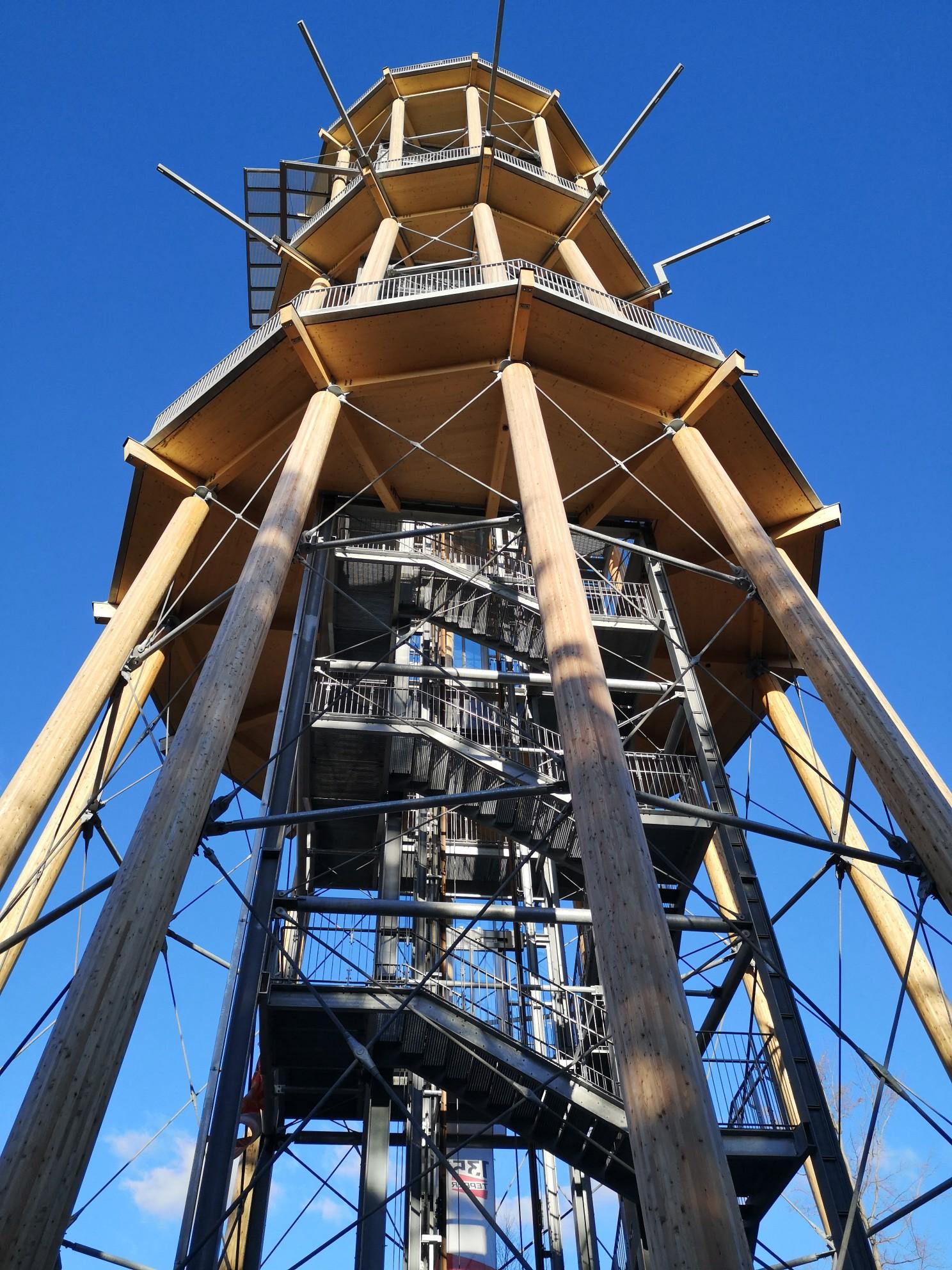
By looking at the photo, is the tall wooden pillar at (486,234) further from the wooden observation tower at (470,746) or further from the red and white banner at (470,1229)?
the red and white banner at (470,1229)

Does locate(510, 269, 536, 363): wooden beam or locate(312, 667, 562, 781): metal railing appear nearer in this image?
locate(510, 269, 536, 363): wooden beam

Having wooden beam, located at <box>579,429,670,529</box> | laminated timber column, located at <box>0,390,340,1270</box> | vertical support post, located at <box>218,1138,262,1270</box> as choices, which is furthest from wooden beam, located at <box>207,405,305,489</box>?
vertical support post, located at <box>218,1138,262,1270</box>

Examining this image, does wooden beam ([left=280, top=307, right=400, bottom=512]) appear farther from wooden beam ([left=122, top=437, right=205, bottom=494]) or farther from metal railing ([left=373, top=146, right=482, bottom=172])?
metal railing ([left=373, top=146, right=482, bottom=172])

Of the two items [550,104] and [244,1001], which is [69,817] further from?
[550,104]

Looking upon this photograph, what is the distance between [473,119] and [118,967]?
63.3 feet

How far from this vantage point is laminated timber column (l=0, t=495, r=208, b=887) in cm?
897

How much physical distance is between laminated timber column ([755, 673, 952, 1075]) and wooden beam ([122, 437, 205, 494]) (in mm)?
9758

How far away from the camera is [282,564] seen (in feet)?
32.4

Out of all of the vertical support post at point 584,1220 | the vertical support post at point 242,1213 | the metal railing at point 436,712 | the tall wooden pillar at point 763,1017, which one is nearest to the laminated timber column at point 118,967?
the metal railing at point 436,712

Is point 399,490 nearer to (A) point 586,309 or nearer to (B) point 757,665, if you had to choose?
(A) point 586,309

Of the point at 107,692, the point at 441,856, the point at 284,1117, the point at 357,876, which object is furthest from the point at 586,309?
the point at 284,1117

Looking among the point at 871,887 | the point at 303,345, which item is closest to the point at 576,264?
the point at 303,345

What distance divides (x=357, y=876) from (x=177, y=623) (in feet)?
17.9

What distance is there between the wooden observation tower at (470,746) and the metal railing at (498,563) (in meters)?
0.12
